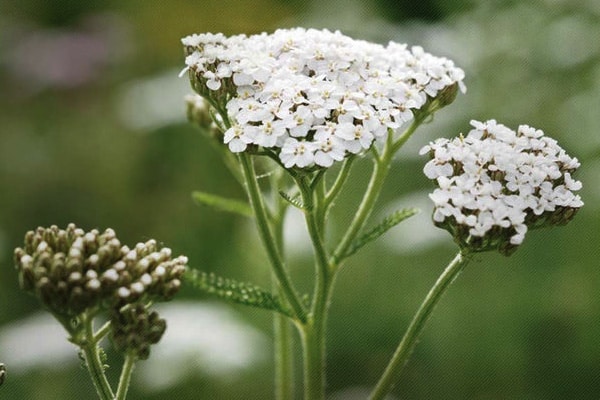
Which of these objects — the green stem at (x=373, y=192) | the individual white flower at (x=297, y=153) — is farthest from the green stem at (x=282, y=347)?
the individual white flower at (x=297, y=153)

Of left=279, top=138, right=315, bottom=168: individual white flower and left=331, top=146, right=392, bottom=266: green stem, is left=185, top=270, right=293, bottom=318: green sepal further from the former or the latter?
left=279, top=138, right=315, bottom=168: individual white flower

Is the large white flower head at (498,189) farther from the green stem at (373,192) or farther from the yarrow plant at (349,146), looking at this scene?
the green stem at (373,192)

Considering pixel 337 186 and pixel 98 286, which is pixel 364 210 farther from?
pixel 98 286

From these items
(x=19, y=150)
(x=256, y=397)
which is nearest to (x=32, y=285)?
(x=256, y=397)

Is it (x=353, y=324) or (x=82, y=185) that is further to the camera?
(x=82, y=185)

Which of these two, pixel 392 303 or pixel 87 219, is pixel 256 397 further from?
pixel 87 219

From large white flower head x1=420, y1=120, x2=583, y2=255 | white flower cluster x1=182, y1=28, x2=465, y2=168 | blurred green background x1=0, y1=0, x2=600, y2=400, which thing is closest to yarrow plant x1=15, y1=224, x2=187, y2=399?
white flower cluster x1=182, y1=28, x2=465, y2=168

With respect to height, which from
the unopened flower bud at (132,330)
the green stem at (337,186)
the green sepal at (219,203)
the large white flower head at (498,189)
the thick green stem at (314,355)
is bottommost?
the thick green stem at (314,355)
